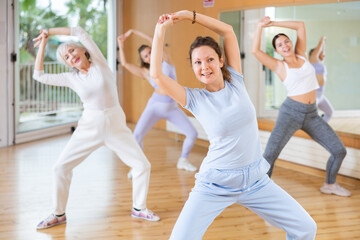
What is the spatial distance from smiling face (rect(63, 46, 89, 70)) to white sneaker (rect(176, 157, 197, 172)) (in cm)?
217

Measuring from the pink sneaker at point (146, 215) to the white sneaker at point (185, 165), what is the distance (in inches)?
62.2

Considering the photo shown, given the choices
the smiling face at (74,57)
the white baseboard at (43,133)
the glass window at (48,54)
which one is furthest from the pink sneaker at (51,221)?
the glass window at (48,54)

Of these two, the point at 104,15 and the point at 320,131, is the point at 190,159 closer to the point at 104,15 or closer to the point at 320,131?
the point at 320,131

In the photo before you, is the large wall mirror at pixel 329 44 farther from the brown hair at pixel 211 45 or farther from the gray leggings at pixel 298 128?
the brown hair at pixel 211 45

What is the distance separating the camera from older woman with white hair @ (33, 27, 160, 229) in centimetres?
366

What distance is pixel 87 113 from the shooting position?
147 inches

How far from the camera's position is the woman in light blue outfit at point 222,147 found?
92.2 inches

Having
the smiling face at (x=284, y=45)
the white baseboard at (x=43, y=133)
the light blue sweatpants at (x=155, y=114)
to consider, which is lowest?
the white baseboard at (x=43, y=133)

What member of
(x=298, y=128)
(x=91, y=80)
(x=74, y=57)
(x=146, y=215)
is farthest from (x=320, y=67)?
(x=74, y=57)

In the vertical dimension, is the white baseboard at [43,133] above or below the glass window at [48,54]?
below

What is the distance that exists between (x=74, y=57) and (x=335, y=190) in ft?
8.25

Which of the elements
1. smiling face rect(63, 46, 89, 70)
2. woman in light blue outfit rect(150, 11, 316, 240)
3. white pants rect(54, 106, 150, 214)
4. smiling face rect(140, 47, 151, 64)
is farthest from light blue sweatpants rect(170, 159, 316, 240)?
smiling face rect(140, 47, 151, 64)

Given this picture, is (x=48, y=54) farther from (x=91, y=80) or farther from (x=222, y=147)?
(x=222, y=147)

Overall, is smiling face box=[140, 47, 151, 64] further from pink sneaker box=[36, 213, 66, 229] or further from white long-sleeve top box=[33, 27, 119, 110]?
pink sneaker box=[36, 213, 66, 229]
